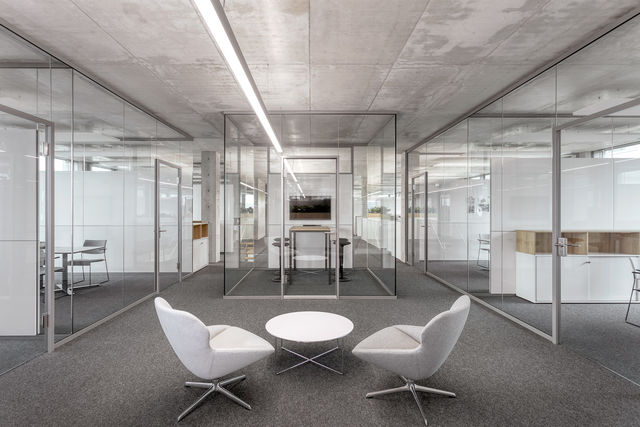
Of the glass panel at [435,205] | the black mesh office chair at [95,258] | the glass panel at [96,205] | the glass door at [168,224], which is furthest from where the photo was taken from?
the glass panel at [435,205]

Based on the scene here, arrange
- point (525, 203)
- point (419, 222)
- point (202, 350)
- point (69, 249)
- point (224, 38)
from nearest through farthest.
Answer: point (224, 38)
point (202, 350)
point (69, 249)
point (525, 203)
point (419, 222)

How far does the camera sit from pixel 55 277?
3.39m

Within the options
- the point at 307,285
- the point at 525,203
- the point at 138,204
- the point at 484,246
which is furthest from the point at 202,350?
the point at 484,246

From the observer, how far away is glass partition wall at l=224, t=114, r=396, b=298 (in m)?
5.20

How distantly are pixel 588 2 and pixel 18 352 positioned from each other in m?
A: 6.24

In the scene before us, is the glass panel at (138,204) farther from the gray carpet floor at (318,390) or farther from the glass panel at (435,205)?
the glass panel at (435,205)

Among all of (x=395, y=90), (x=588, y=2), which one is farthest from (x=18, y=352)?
(x=588, y=2)

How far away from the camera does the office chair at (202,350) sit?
2.12 m

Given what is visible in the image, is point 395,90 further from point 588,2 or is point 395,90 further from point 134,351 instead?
point 134,351

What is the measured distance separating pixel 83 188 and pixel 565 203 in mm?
6298

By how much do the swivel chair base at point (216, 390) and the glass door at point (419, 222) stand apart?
5.81 meters

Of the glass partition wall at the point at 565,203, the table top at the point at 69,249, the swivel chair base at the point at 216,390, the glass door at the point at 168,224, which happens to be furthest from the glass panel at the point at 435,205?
the table top at the point at 69,249

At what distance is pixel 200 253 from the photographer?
305 inches

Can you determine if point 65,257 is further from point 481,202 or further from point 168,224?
point 481,202
